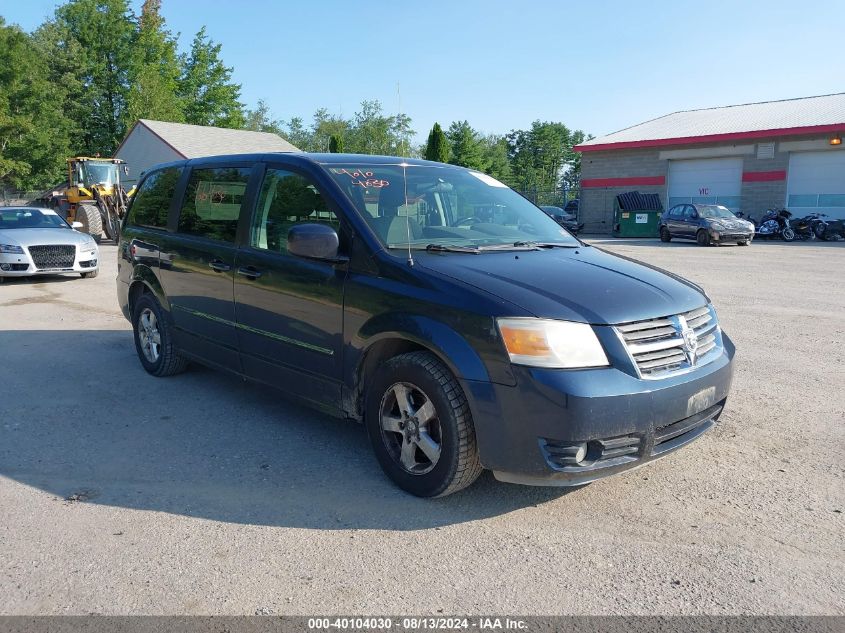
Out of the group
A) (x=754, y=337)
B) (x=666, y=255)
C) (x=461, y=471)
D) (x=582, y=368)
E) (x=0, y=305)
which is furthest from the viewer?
(x=666, y=255)

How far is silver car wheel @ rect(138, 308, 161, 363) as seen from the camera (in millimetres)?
6207

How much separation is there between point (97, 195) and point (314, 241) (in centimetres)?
2415

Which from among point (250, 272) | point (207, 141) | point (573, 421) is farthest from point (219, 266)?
point (207, 141)

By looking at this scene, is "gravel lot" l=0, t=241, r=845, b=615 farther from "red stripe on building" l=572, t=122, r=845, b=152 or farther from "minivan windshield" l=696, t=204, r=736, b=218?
"red stripe on building" l=572, t=122, r=845, b=152

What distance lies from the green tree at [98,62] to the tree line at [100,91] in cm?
8

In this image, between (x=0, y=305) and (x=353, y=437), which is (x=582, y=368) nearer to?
(x=353, y=437)

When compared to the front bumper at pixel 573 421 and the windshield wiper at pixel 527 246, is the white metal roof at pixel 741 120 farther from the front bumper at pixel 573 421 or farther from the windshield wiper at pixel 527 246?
the front bumper at pixel 573 421

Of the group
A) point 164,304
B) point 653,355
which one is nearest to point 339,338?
point 653,355

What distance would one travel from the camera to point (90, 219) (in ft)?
76.2

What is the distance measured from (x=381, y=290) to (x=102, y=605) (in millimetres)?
1980

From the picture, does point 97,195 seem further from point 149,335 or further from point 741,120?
point 741,120

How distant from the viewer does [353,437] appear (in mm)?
4773

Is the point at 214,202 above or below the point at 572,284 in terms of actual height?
above

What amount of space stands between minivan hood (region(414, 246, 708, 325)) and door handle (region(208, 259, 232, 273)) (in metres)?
1.69
